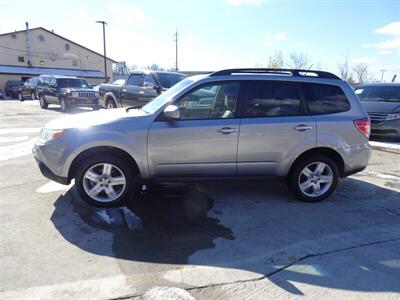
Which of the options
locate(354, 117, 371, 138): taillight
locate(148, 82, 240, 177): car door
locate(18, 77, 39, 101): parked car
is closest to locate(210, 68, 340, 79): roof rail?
locate(148, 82, 240, 177): car door

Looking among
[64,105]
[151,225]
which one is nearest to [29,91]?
[64,105]

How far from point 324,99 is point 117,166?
3047mm

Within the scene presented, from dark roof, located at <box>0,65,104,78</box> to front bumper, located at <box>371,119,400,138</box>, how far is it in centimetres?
4409

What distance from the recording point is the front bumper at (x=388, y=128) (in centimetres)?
956

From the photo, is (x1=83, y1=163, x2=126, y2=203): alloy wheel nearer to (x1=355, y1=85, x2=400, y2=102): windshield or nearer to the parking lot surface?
the parking lot surface

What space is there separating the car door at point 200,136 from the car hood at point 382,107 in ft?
23.7

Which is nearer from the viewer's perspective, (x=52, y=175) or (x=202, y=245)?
(x=202, y=245)

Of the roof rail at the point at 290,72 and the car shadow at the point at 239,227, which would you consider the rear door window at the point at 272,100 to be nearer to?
the roof rail at the point at 290,72

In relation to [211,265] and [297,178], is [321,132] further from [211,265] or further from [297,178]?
[211,265]

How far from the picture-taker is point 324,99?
468cm

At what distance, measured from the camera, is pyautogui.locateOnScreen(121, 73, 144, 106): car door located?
1084 cm

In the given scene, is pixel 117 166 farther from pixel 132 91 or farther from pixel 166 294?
pixel 132 91

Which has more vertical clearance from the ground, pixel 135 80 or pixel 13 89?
pixel 13 89

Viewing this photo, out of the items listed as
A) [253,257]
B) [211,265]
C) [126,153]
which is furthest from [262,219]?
[126,153]
